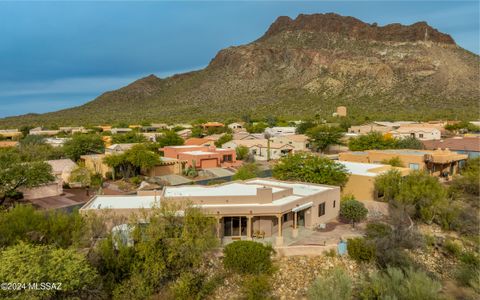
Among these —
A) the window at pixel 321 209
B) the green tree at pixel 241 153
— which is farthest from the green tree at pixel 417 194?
the green tree at pixel 241 153

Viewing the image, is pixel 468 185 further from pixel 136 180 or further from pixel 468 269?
pixel 136 180

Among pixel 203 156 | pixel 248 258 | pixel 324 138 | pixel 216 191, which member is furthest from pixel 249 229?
pixel 324 138

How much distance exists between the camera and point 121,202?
2345 cm

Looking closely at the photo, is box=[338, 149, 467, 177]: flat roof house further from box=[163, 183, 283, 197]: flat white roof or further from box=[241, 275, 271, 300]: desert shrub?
box=[241, 275, 271, 300]: desert shrub

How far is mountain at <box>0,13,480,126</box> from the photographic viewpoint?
113000 mm

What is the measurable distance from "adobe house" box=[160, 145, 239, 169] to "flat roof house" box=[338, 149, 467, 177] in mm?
15656

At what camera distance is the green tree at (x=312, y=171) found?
3022 cm

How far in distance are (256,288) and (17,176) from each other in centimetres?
2194

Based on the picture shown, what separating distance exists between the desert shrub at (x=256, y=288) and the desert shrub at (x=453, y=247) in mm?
11559

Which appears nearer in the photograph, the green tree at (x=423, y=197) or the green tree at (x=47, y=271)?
the green tree at (x=47, y=271)

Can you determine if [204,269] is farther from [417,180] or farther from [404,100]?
[404,100]

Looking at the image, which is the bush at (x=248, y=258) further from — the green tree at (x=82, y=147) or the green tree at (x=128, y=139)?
the green tree at (x=128, y=139)

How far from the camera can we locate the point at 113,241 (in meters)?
18.2

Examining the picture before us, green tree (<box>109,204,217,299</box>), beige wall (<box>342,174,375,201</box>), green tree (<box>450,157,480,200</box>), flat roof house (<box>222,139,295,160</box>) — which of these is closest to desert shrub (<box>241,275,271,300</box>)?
green tree (<box>109,204,217,299</box>)
